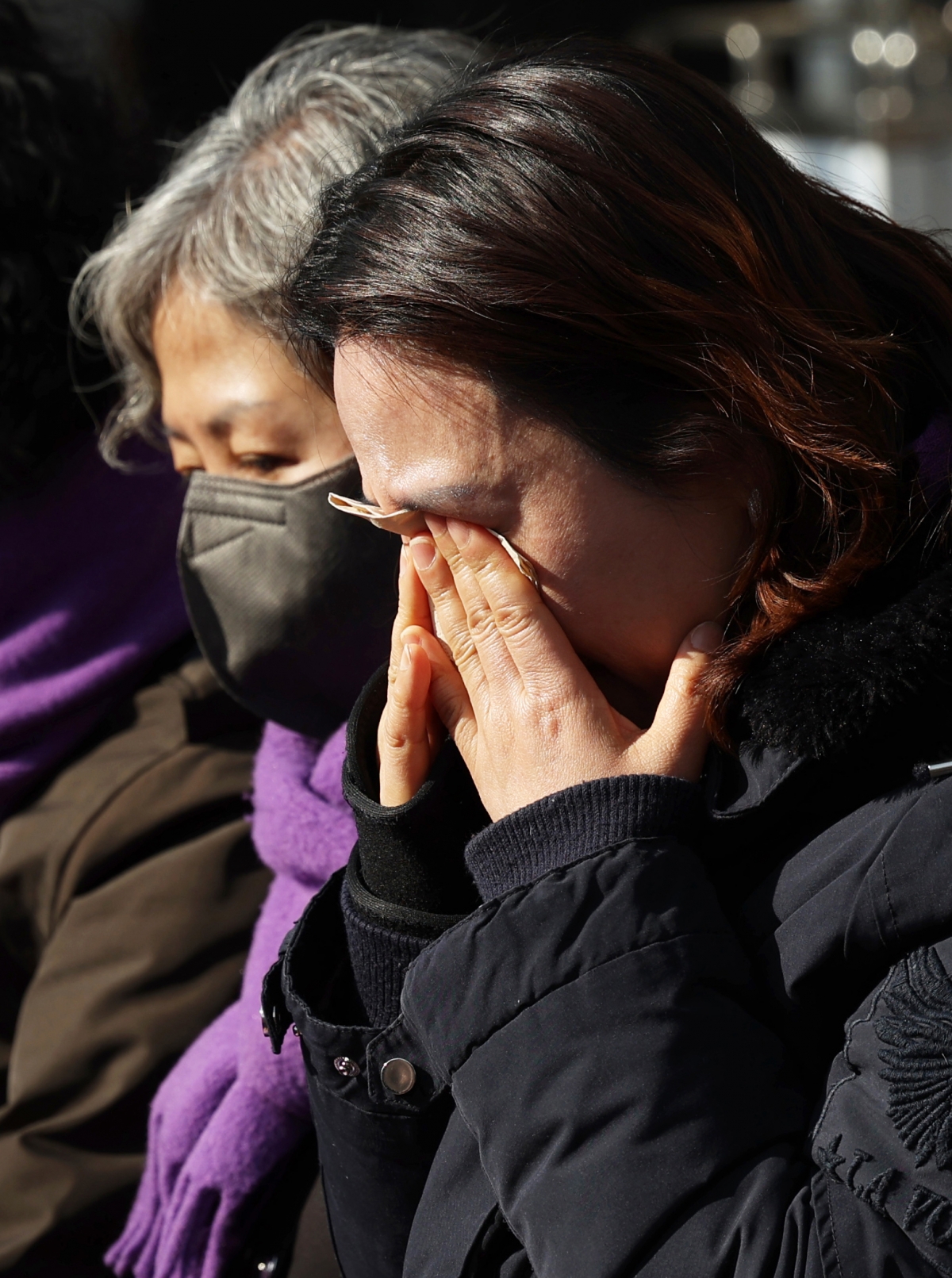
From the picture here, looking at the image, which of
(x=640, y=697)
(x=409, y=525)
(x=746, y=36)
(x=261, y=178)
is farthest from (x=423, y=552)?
(x=746, y=36)

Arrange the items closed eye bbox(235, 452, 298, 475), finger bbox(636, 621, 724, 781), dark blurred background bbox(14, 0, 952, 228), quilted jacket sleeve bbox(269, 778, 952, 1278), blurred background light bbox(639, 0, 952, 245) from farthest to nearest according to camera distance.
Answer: blurred background light bbox(639, 0, 952, 245) → dark blurred background bbox(14, 0, 952, 228) → closed eye bbox(235, 452, 298, 475) → finger bbox(636, 621, 724, 781) → quilted jacket sleeve bbox(269, 778, 952, 1278)

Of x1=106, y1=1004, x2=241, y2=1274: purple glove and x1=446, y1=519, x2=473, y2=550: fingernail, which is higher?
x1=446, y1=519, x2=473, y2=550: fingernail

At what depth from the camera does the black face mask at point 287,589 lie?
6.31 ft

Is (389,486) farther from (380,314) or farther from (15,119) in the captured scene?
(15,119)

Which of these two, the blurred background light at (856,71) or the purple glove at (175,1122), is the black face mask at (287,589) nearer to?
the purple glove at (175,1122)

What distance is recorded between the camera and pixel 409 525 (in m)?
1.48

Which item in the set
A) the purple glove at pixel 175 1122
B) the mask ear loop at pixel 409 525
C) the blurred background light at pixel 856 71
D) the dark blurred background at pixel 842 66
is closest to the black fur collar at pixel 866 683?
the mask ear loop at pixel 409 525

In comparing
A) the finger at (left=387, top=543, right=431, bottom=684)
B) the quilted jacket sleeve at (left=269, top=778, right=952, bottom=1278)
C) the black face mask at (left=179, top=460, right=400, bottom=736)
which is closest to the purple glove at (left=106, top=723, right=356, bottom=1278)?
the black face mask at (left=179, top=460, right=400, bottom=736)

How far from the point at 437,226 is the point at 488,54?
912mm

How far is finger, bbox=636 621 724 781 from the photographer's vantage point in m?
1.37

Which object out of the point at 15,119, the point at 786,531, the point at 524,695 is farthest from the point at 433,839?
the point at 15,119

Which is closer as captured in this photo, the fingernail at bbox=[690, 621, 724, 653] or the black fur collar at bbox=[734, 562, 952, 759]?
the black fur collar at bbox=[734, 562, 952, 759]

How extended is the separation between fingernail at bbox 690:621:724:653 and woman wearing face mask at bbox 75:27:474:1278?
64 centimetres

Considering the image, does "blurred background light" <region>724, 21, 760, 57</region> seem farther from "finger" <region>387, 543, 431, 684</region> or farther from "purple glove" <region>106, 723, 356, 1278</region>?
"finger" <region>387, 543, 431, 684</region>
